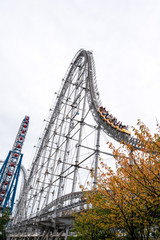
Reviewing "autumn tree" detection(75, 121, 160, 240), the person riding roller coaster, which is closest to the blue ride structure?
the person riding roller coaster

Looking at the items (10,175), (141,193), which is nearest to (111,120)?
(141,193)

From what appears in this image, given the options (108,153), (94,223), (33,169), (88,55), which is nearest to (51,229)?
(108,153)

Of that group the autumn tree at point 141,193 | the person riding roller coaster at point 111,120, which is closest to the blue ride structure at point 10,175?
the person riding roller coaster at point 111,120

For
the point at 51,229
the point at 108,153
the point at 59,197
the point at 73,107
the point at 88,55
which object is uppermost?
the point at 88,55

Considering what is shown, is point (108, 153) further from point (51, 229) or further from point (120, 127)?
point (51, 229)

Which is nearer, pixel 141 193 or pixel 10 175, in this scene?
pixel 141 193

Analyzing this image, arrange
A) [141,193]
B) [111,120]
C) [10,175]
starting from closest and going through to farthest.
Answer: [141,193] → [111,120] → [10,175]

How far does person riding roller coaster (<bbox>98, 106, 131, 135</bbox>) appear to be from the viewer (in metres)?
14.8

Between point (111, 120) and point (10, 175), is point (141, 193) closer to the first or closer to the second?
point (111, 120)

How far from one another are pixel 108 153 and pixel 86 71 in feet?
27.8

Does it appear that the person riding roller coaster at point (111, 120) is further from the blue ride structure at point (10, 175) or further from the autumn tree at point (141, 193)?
the blue ride structure at point (10, 175)

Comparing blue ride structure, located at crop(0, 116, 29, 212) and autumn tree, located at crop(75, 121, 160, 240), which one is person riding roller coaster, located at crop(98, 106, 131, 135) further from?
blue ride structure, located at crop(0, 116, 29, 212)

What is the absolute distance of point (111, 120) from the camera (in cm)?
1495

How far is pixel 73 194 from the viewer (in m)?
11.9
